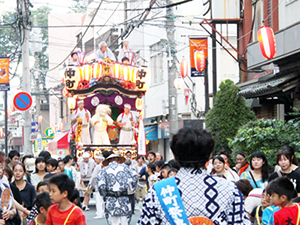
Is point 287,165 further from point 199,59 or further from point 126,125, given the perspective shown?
point 126,125

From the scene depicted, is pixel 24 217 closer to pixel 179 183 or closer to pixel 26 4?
pixel 179 183

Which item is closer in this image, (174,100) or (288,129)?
(288,129)

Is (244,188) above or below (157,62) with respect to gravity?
below

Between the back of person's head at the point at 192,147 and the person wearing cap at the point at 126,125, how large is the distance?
58.5 feet

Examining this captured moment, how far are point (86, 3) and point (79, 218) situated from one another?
144 ft

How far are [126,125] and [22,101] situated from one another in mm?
5105

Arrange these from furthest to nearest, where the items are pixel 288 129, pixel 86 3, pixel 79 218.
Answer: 1. pixel 86 3
2. pixel 288 129
3. pixel 79 218

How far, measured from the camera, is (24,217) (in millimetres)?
7344

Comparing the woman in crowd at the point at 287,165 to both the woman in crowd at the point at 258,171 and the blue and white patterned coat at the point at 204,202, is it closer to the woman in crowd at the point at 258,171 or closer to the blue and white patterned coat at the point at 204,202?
the woman in crowd at the point at 258,171

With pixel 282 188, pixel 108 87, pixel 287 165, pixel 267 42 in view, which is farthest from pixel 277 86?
pixel 282 188

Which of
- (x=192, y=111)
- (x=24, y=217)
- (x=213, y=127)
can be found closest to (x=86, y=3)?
(x=192, y=111)

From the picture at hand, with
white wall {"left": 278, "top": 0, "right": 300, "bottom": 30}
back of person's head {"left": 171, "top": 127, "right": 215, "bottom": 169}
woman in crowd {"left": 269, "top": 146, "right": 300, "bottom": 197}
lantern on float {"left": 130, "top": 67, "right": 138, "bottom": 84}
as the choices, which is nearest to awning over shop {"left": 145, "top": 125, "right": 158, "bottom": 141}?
lantern on float {"left": 130, "top": 67, "right": 138, "bottom": 84}

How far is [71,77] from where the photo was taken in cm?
2167

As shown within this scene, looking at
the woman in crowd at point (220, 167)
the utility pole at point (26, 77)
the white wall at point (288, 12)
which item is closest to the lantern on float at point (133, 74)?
the utility pole at point (26, 77)
